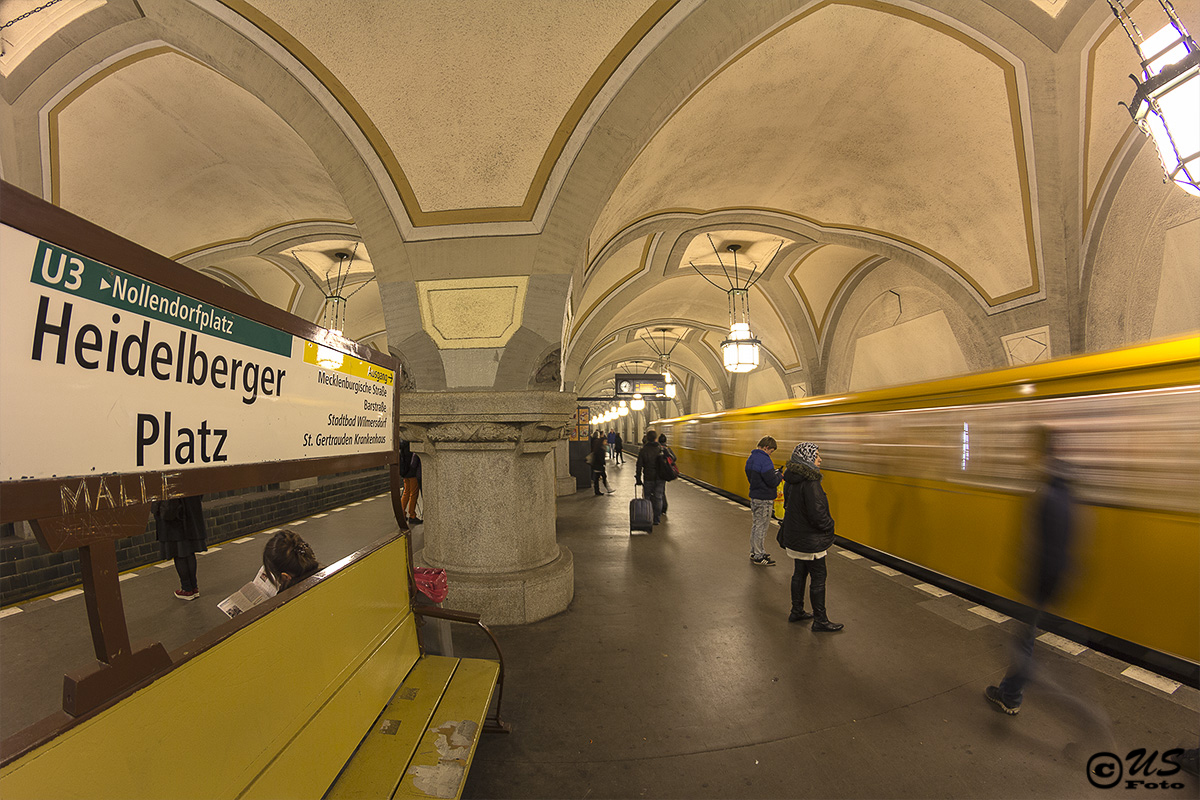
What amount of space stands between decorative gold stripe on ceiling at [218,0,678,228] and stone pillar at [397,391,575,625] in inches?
59.0

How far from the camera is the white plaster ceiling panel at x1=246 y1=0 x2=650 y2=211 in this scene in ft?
11.7

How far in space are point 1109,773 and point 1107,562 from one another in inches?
57.0

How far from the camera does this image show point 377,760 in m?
1.72

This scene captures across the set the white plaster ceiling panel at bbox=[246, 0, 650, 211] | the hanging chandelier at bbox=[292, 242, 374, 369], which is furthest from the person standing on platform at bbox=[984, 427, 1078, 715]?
the hanging chandelier at bbox=[292, 242, 374, 369]

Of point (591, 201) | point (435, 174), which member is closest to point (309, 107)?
point (435, 174)

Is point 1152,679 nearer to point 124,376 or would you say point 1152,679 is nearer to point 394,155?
point 124,376

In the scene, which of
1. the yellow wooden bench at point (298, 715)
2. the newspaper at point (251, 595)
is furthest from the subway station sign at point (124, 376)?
the newspaper at point (251, 595)

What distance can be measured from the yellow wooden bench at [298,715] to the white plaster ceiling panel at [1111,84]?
23.4ft

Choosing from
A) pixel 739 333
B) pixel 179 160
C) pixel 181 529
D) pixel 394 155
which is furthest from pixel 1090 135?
pixel 179 160

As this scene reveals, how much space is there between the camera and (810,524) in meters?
3.50

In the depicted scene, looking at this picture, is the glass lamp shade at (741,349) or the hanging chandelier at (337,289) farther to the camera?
the hanging chandelier at (337,289)

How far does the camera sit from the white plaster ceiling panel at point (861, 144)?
4.90 metres

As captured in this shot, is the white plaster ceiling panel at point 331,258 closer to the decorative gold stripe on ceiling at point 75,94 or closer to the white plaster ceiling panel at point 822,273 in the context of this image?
the decorative gold stripe on ceiling at point 75,94

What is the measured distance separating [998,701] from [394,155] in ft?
18.0
